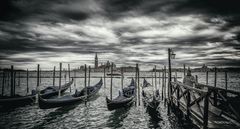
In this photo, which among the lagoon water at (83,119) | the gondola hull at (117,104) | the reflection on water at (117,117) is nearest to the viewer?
the lagoon water at (83,119)

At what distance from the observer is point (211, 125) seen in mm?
5887

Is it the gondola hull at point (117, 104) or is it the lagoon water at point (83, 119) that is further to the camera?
the gondola hull at point (117, 104)

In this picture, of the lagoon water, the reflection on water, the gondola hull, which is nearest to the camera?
the lagoon water

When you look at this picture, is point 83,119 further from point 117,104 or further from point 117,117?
point 117,104

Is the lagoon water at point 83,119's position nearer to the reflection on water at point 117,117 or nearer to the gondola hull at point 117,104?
the reflection on water at point 117,117

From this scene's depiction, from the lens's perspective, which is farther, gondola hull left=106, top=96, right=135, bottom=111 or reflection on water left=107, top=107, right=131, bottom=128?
gondola hull left=106, top=96, right=135, bottom=111

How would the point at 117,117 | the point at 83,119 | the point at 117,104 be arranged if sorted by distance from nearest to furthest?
the point at 83,119, the point at 117,117, the point at 117,104

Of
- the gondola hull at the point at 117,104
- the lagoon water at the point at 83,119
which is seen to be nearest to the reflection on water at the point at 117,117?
the lagoon water at the point at 83,119

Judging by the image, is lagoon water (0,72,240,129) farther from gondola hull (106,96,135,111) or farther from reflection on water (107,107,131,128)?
gondola hull (106,96,135,111)

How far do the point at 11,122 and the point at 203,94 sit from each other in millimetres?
12210

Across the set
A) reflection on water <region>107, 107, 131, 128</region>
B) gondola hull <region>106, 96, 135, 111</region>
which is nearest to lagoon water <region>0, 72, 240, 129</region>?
reflection on water <region>107, 107, 131, 128</region>

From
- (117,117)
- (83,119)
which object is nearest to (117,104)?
(117,117)

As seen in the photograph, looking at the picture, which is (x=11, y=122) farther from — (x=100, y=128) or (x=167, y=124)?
(x=167, y=124)

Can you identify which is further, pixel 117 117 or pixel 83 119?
pixel 117 117
